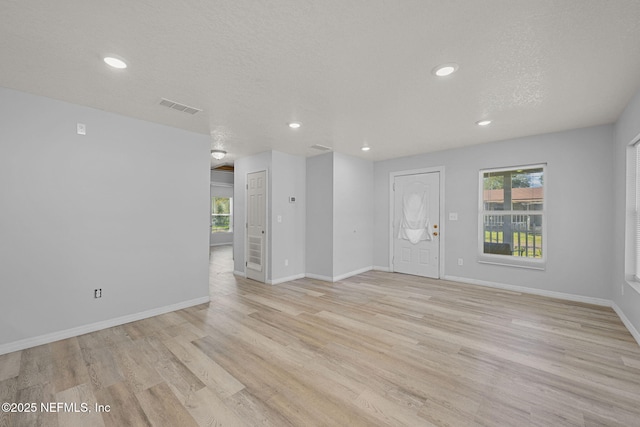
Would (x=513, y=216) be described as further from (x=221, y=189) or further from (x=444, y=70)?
(x=221, y=189)

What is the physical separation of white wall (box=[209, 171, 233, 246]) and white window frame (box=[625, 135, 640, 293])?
33.7 ft

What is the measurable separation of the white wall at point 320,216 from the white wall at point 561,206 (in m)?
2.37

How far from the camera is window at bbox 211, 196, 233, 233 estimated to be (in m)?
10.8

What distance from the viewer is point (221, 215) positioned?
36.4 ft

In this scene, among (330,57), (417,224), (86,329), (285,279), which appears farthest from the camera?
(417,224)

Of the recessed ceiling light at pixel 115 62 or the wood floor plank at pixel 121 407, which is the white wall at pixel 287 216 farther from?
the wood floor plank at pixel 121 407

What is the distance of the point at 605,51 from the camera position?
2057mm

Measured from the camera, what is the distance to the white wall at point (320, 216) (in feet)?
17.5

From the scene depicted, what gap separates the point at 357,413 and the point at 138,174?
3.51m

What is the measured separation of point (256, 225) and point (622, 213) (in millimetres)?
5347

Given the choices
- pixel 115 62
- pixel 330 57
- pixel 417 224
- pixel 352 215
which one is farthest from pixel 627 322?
pixel 115 62

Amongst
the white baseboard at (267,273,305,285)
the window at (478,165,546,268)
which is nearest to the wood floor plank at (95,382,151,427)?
the white baseboard at (267,273,305,285)

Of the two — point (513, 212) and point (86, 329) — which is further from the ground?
point (513, 212)

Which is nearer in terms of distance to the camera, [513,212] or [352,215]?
[513,212]
